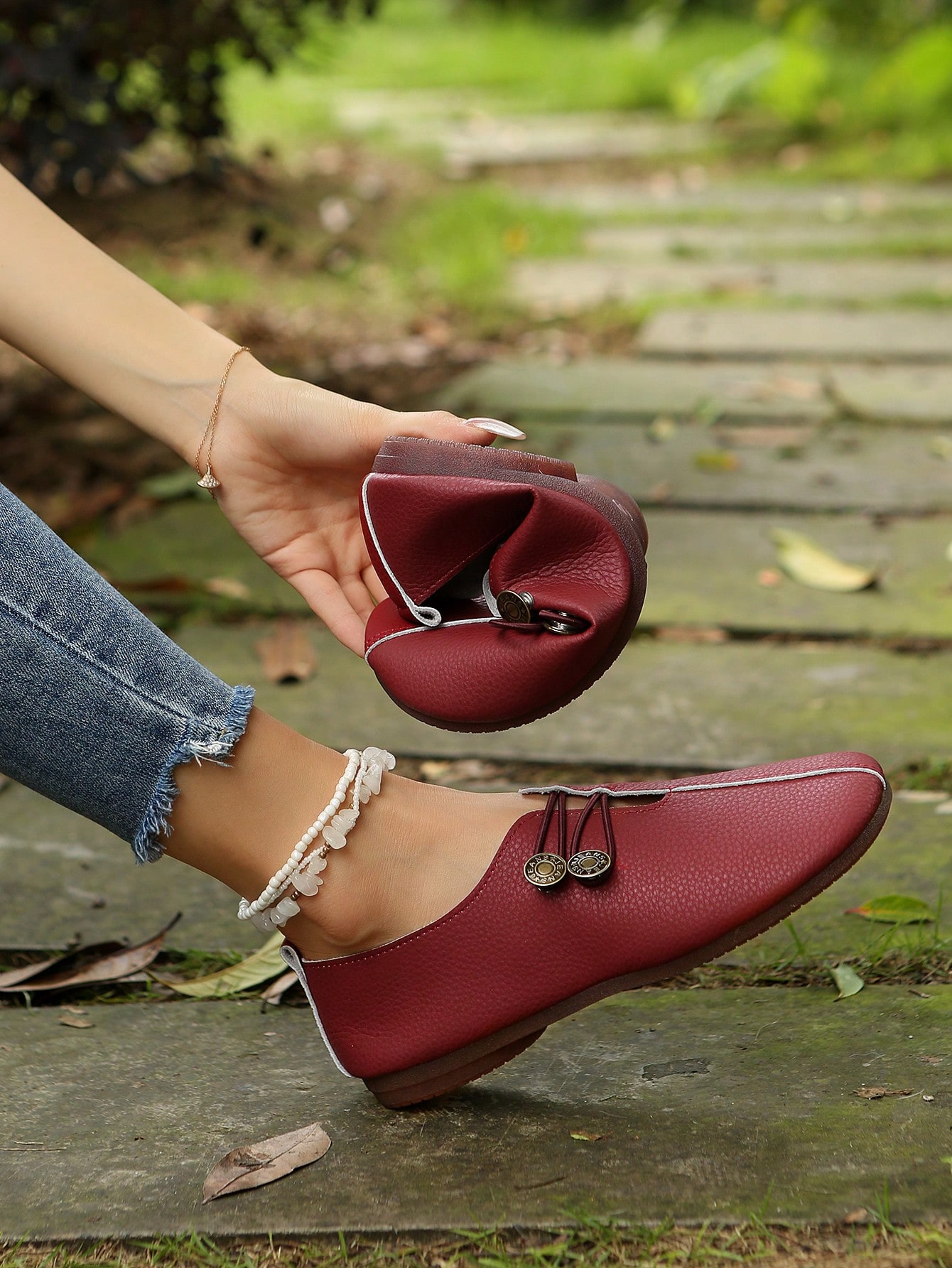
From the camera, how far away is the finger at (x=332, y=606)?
50.6 inches

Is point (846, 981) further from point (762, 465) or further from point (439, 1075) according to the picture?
point (762, 465)

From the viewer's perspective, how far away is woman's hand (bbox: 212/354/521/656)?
121 cm

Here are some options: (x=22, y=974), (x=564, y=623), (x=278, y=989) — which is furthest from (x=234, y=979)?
(x=564, y=623)

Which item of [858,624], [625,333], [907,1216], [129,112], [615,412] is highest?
[129,112]

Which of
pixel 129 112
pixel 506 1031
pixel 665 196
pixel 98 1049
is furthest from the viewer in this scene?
pixel 665 196

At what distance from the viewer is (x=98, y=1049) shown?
121cm

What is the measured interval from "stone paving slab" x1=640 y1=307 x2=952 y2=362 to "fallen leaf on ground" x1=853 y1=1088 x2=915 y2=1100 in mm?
2559

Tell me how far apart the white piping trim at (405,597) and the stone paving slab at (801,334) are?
2484mm

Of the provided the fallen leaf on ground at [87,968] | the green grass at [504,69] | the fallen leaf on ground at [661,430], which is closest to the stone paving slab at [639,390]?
the fallen leaf on ground at [661,430]

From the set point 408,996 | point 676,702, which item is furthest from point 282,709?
point 408,996

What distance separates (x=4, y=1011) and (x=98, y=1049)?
0.13 meters

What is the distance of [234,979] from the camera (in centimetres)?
132

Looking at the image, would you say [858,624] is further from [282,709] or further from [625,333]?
[625,333]

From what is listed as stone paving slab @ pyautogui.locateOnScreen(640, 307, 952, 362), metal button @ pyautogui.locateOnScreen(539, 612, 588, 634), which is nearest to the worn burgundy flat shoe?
metal button @ pyautogui.locateOnScreen(539, 612, 588, 634)
